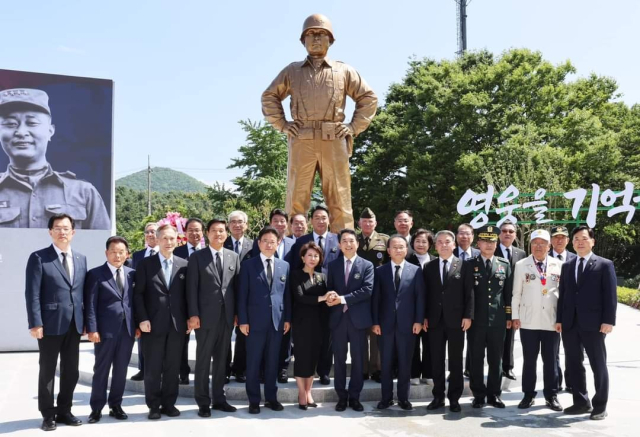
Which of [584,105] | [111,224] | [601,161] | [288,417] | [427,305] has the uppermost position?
[584,105]

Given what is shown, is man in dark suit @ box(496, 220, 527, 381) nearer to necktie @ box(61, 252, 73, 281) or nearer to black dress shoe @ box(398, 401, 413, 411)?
black dress shoe @ box(398, 401, 413, 411)

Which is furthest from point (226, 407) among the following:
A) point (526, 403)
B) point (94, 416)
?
point (526, 403)

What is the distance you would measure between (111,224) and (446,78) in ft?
58.9

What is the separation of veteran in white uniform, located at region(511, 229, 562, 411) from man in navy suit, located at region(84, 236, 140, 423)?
3.43 m

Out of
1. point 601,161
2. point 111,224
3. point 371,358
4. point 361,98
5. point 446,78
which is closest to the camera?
point 371,358

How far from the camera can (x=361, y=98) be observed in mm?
7359

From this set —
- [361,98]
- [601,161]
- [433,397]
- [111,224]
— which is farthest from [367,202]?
[433,397]

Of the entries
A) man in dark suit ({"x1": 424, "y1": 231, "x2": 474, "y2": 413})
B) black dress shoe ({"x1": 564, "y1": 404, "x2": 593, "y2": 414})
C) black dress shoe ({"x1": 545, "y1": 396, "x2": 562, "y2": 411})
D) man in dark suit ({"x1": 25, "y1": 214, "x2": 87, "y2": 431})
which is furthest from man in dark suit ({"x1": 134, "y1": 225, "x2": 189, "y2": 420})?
black dress shoe ({"x1": 564, "y1": 404, "x2": 593, "y2": 414})

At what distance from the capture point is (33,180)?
378 inches

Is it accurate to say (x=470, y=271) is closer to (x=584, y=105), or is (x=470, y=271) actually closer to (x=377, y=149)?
(x=377, y=149)

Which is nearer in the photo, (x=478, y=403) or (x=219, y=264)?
(x=219, y=264)

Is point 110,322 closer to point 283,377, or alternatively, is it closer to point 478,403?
point 283,377

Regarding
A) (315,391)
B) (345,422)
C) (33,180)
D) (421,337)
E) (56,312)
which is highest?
(33,180)

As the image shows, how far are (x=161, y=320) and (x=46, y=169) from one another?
19.5 feet
